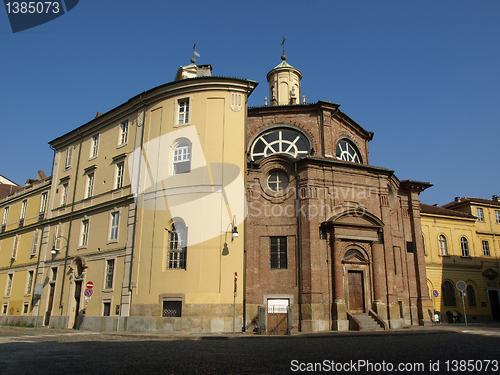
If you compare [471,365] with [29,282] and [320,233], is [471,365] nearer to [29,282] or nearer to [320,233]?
[320,233]

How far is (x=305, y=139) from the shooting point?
26.5 m

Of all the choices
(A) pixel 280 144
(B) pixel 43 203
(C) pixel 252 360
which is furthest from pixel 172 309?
(B) pixel 43 203

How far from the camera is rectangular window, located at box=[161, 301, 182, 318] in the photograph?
70.2 feet

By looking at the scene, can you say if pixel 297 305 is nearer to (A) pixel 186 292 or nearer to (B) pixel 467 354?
(A) pixel 186 292

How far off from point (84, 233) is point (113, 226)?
3595 millimetres

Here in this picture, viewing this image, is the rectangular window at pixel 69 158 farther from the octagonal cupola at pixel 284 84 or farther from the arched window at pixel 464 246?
the arched window at pixel 464 246

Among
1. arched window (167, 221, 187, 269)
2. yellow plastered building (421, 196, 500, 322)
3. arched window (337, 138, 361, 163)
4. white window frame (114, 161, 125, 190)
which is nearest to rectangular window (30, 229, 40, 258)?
white window frame (114, 161, 125, 190)

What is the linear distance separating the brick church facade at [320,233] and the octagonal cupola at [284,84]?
6105 mm

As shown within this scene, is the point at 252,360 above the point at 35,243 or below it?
below

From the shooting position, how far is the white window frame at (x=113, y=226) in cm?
2581

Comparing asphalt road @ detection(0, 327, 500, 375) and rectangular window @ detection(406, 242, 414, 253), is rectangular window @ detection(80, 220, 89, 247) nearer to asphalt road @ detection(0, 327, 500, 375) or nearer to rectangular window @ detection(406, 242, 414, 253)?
asphalt road @ detection(0, 327, 500, 375)

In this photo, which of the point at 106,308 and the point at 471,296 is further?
the point at 471,296

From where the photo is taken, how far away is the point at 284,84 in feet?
108

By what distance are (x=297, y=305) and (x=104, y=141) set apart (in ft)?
57.4
